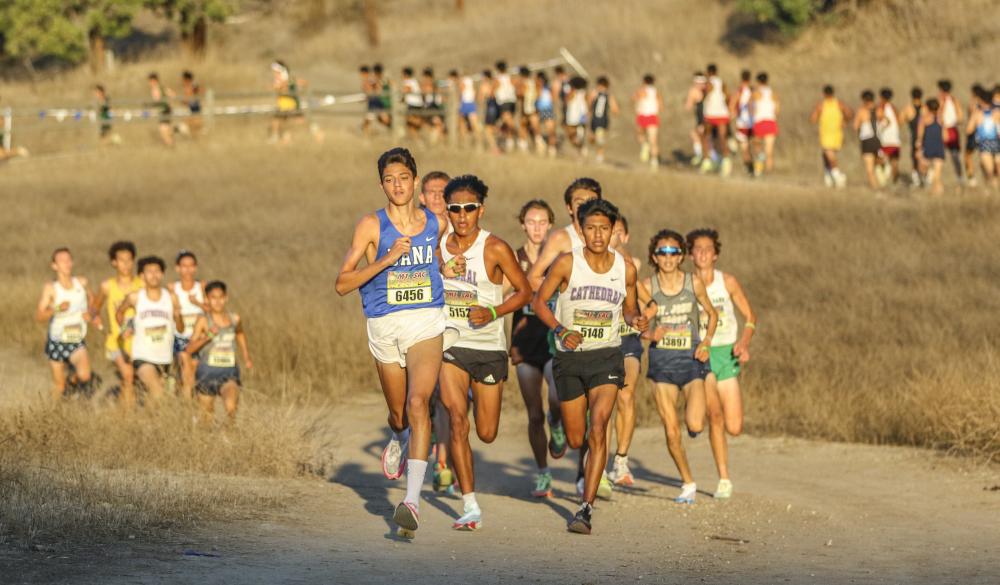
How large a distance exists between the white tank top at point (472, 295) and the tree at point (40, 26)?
4320cm

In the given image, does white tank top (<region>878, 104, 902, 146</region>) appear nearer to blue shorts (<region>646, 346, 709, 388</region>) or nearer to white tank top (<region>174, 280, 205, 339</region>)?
white tank top (<region>174, 280, 205, 339</region>)

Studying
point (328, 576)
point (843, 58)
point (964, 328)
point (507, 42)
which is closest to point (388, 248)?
point (328, 576)

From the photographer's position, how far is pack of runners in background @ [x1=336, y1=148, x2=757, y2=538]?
8.95 metres

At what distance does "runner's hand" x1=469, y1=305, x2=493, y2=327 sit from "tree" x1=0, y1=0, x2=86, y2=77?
4352 cm

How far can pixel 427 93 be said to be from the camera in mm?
32625

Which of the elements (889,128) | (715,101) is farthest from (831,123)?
(715,101)

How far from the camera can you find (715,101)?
28.3 metres

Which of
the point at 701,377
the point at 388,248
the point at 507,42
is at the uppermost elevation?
the point at 507,42

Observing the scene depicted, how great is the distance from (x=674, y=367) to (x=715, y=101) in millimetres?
18055

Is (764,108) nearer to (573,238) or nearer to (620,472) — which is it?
(620,472)

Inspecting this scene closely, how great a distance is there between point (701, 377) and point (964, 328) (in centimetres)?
726

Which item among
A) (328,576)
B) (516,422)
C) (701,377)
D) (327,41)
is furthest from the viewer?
(327,41)

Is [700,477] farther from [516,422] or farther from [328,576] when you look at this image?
[328,576]

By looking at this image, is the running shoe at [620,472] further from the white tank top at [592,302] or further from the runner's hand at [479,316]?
the runner's hand at [479,316]
